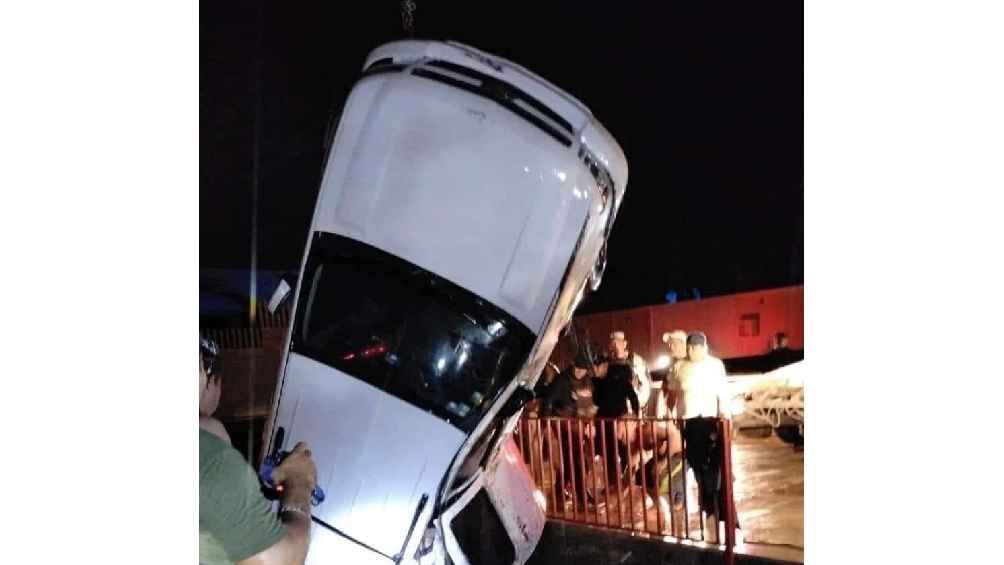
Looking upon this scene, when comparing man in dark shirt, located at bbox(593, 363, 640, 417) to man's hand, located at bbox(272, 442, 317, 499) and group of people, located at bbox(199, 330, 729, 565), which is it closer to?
group of people, located at bbox(199, 330, 729, 565)

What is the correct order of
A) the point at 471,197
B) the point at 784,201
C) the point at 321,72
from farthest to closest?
the point at 784,201
the point at 321,72
the point at 471,197

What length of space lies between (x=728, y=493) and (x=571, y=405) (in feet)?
1.22

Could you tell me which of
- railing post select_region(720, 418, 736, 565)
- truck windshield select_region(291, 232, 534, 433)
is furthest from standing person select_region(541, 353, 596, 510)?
railing post select_region(720, 418, 736, 565)

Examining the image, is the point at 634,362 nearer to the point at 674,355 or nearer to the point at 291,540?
the point at 674,355

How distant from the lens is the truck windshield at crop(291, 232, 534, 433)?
62.0 inches

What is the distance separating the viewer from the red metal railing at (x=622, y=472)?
170 cm

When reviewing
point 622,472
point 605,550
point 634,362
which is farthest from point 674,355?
point 605,550

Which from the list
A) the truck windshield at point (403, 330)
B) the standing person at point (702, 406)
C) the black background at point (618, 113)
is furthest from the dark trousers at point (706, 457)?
the truck windshield at point (403, 330)

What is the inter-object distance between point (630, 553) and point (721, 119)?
941 millimetres

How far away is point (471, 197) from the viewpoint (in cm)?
154

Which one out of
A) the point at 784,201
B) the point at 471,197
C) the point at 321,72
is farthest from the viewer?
the point at 784,201

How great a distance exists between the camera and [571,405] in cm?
170
